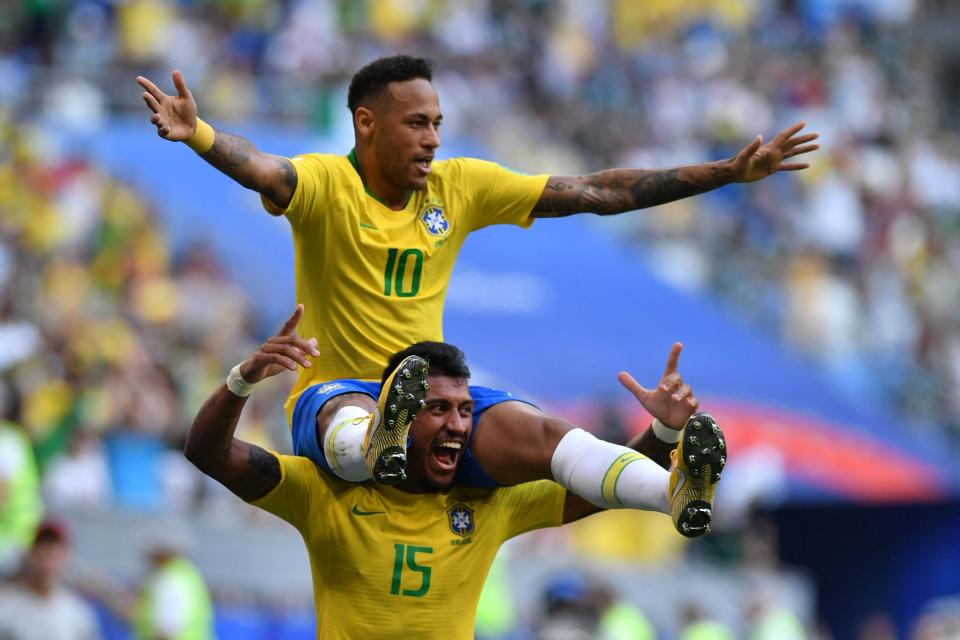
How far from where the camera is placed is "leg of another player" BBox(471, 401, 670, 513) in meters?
6.29

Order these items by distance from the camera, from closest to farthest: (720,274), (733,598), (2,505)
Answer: (2,505) → (733,598) → (720,274)

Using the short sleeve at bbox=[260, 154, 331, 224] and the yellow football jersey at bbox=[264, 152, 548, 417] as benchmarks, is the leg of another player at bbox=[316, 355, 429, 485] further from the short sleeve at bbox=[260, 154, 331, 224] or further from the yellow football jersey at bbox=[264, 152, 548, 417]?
the short sleeve at bbox=[260, 154, 331, 224]

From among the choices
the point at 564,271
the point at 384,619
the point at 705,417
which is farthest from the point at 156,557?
the point at 564,271

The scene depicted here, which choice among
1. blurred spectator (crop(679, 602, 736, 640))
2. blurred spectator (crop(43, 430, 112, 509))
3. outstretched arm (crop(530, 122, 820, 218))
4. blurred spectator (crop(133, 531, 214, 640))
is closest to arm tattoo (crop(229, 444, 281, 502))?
outstretched arm (crop(530, 122, 820, 218))

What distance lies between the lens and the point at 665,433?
6859 mm

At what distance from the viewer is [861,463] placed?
62.7 ft

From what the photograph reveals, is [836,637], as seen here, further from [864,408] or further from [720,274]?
[720,274]

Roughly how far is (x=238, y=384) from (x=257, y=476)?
0.50 meters

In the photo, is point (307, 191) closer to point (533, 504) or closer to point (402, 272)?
point (402, 272)

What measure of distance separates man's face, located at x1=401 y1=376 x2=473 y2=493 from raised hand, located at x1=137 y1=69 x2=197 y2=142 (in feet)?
4.29

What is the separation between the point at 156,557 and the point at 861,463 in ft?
33.7

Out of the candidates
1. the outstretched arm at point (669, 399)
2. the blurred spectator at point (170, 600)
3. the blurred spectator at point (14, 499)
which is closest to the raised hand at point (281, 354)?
the outstretched arm at point (669, 399)

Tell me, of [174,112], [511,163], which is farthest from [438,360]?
[511,163]

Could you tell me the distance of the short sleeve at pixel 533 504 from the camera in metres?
7.28
